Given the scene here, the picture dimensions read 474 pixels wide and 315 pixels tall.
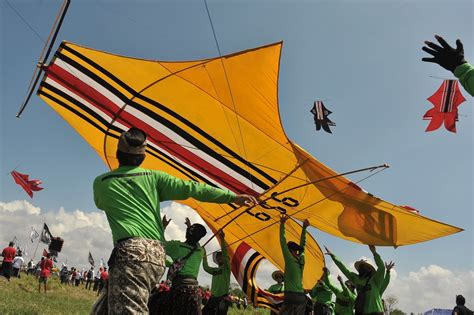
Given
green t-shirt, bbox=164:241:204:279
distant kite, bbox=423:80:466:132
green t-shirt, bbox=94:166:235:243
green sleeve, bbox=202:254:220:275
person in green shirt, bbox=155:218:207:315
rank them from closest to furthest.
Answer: green t-shirt, bbox=94:166:235:243 → person in green shirt, bbox=155:218:207:315 → green t-shirt, bbox=164:241:204:279 → green sleeve, bbox=202:254:220:275 → distant kite, bbox=423:80:466:132

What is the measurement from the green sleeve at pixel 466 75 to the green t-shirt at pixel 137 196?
2108 millimetres

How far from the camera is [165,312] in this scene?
211 inches

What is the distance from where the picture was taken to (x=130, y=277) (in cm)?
255

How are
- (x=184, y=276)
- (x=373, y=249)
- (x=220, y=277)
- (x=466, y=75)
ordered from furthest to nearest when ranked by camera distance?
(x=373, y=249)
(x=220, y=277)
(x=184, y=276)
(x=466, y=75)

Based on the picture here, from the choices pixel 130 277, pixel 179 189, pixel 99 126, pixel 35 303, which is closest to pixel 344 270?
pixel 99 126

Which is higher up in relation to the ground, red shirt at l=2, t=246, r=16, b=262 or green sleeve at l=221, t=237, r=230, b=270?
green sleeve at l=221, t=237, r=230, b=270

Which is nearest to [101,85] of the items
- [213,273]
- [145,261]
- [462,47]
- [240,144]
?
[240,144]

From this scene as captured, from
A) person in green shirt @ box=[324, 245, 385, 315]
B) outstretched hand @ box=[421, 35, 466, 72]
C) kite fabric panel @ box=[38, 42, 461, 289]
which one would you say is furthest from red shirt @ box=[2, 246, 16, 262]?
outstretched hand @ box=[421, 35, 466, 72]

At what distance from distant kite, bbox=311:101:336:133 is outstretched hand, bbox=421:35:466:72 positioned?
5851 mm

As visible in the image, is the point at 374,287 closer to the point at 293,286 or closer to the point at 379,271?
the point at 379,271

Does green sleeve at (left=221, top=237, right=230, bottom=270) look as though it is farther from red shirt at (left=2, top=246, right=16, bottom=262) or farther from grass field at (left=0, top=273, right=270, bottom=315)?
red shirt at (left=2, top=246, right=16, bottom=262)

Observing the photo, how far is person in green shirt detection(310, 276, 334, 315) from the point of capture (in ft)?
33.3

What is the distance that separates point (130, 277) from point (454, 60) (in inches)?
115

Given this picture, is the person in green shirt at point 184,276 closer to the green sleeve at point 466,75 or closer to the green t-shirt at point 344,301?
the green sleeve at point 466,75
